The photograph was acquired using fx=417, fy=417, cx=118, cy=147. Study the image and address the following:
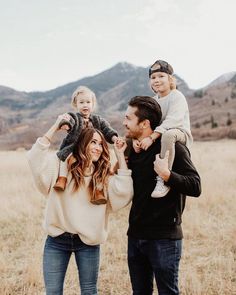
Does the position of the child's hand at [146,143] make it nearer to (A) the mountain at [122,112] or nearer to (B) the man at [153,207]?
(B) the man at [153,207]

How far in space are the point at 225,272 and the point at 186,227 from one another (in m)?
2.25

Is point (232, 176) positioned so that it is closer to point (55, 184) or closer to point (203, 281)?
point (203, 281)

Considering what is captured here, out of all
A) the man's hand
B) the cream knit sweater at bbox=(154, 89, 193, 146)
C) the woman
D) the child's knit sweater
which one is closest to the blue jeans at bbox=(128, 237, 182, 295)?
the woman

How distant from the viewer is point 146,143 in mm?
3234

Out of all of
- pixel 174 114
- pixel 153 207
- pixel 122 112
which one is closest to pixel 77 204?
pixel 153 207

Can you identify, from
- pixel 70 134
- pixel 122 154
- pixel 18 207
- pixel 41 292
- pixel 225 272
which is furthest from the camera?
pixel 18 207

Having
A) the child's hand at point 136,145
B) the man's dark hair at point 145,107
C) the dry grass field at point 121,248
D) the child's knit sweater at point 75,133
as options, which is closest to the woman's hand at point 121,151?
the child's hand at point 136,145

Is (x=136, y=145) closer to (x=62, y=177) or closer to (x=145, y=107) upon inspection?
(x=145, y=107)

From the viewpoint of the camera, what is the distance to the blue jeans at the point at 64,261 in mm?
3305

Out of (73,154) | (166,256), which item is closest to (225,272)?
(166,256)

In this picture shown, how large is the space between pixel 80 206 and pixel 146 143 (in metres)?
0.73

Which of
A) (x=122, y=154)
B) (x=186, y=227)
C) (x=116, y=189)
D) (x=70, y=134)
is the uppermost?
(x=70, y=134)

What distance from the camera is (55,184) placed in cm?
329

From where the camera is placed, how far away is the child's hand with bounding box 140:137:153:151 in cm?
323
